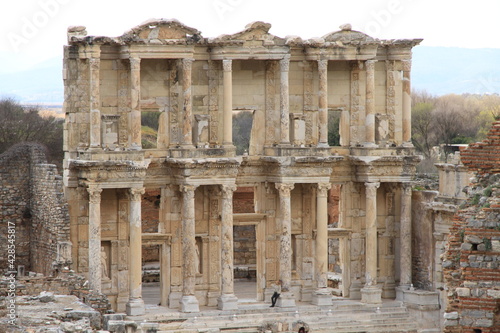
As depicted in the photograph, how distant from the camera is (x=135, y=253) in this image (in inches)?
1339

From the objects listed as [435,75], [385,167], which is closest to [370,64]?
[385,167]

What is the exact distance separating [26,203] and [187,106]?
6.84 m

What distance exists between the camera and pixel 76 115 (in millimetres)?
34125

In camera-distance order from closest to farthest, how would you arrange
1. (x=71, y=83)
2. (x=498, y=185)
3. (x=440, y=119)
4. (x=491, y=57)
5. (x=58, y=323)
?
(x=498, y=185)
(x=58, y=323)
(x=71, y=83)
(x=440, y=119)
(x=491, y=57)

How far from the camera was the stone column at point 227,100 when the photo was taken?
35000 millimetres

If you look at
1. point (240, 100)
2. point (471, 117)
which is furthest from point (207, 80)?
point (471, 117)

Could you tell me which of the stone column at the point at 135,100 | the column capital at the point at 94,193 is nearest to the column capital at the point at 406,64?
the stone column at the point at 135,100

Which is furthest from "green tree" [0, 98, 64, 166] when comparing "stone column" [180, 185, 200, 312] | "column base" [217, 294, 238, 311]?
"column base" [217, 294, 238, 311]

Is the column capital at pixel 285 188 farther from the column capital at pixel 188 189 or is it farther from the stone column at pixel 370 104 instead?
the stone column at pixel 370 104

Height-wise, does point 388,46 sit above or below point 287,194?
above

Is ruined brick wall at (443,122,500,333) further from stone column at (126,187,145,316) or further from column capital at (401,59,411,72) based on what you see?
column capital at (401,59,411,72)

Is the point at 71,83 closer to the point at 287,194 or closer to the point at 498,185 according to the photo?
the point at 287,194

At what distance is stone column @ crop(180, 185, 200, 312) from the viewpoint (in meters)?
34.5

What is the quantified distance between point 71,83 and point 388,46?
10.1m
